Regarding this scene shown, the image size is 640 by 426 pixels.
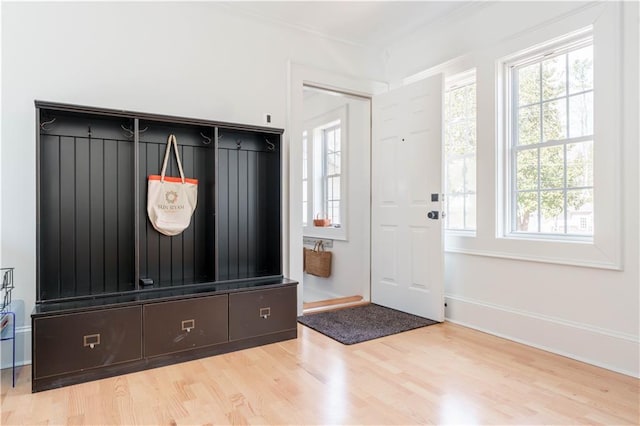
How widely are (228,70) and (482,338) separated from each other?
303 cm

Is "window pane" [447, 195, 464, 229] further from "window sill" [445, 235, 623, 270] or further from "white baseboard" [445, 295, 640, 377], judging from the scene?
"white baseboard" [445, 295, 640, 377]

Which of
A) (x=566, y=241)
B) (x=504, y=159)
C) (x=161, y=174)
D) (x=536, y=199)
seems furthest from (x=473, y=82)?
(x=161, y=174)

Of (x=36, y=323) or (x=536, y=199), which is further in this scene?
(x=536, y=199)

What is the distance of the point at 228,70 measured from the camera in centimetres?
342

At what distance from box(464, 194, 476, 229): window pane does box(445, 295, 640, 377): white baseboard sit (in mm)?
658

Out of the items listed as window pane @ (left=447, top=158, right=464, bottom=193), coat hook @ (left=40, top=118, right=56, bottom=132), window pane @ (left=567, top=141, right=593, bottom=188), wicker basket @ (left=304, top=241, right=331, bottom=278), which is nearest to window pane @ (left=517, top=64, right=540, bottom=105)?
window pane @ (left=567, top=141, right=593, bottom=188)

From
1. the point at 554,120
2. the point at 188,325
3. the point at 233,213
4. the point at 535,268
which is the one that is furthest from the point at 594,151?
the point at 188,325

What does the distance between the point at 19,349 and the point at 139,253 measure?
0.94 metres

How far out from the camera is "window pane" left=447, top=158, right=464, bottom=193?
368 cm

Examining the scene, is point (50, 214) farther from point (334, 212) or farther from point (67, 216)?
point (334, 212)

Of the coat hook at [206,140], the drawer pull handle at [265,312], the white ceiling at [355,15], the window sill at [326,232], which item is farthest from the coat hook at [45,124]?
the window sill at [326,232]

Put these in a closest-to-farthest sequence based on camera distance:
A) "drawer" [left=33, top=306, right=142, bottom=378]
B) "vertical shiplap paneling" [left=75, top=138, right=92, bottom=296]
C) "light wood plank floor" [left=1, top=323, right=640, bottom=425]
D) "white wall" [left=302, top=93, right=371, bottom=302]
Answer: "light wood plank floor" [left=1, top=323, right=640, bottom=425], "drawer" [left=33, top=306, right=142, bottom=378], "vertical shiplap paneling" [left=75, top=138, right=92, bottom=296], "white wall" [left=302, top=93, right=371, bottom=302]

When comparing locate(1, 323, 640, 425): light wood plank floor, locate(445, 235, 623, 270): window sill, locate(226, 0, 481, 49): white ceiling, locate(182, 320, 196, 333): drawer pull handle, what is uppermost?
locate(226, 0, 481, 49): white ceiling

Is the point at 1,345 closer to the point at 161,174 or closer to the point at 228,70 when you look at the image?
the point at 161,174
